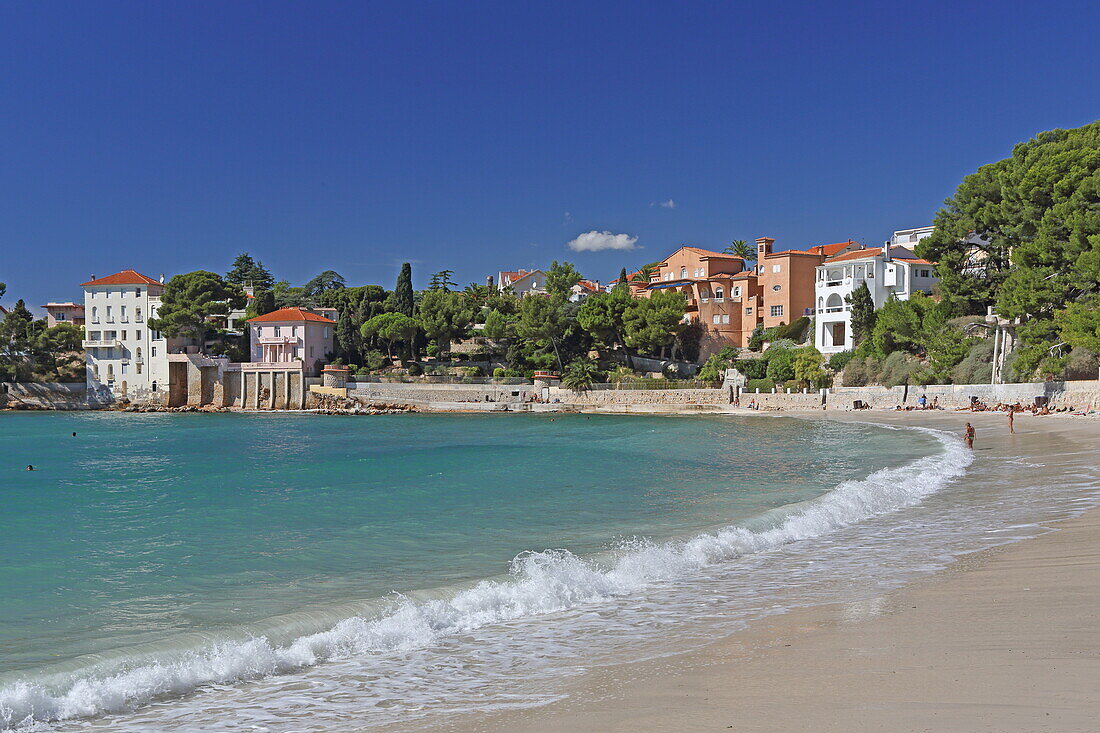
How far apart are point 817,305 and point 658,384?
1290cm

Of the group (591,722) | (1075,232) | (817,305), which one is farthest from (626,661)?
(817,305)

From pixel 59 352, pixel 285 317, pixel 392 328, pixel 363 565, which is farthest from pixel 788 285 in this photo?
pixel 59 352

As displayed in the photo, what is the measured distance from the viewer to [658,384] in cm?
6250

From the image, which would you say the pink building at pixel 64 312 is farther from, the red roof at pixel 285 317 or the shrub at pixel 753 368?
the shrub at pixel 753 368

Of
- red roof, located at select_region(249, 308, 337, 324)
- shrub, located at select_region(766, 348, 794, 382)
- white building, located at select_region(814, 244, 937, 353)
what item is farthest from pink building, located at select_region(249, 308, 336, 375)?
white building, located at select_region(814, 244, 937, 353)

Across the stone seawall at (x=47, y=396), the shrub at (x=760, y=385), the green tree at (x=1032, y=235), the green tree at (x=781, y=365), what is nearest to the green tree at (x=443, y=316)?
the shrub at (x=760, y=385)

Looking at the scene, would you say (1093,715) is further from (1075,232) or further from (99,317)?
(99,317)

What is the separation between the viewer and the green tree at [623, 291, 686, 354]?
6519 centimetres

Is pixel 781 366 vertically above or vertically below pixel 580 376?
above

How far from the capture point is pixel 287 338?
7331cm

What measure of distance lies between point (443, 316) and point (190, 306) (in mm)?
23269

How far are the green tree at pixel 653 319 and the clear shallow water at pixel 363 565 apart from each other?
38.5 m

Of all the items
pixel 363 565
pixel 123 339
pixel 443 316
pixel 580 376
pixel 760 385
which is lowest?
pixel 363 565

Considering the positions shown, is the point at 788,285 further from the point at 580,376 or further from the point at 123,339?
the point at 123,339
